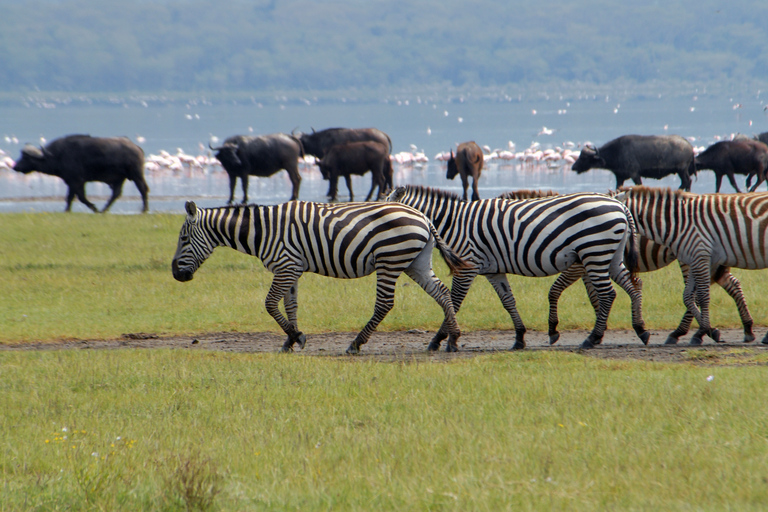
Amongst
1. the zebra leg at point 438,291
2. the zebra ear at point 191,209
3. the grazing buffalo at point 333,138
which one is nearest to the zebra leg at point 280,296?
the zebra ear at point 191,209

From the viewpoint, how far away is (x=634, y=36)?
195 meters

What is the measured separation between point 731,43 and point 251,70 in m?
98.7

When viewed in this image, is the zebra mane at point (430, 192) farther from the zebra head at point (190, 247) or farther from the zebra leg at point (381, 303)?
the zebra head at point (190, 247)

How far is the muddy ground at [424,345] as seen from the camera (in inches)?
370

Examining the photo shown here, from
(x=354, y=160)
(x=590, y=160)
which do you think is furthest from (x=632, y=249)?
(x=590, y=160)

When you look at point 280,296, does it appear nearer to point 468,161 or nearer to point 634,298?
point 634,298

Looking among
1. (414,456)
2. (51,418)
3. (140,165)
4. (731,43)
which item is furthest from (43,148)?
(731,43)

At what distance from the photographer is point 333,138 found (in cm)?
3061

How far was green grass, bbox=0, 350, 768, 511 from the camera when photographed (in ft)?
16.1

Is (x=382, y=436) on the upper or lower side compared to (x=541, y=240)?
lower

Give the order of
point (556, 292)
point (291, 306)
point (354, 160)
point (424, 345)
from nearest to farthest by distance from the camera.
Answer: point (291, 306), point (424, 345), point (556, 292), point (354, 160)

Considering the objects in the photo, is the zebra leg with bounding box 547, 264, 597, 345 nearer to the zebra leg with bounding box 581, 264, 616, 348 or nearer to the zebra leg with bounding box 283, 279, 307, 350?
the zebra leg with bounding box 581, 264, 616, 348

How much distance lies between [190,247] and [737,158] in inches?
741

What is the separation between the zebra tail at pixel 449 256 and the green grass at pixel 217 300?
1569 mm
